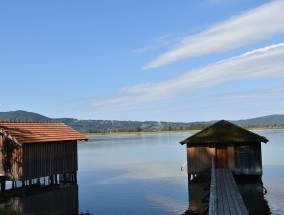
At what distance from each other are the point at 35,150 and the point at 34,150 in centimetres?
14

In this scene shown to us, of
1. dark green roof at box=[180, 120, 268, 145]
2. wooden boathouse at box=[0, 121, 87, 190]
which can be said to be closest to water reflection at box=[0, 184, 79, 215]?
wooden boathouse at box=[0, 121, 87, 190]

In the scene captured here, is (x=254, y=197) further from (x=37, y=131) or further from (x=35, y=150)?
(x=37, y=131)

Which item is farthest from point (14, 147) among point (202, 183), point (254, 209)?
point (254, 209)

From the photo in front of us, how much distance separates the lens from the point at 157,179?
1758 inches

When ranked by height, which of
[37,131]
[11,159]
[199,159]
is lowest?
[199,159]

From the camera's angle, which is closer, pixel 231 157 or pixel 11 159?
pixel 11 159

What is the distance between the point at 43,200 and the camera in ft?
107

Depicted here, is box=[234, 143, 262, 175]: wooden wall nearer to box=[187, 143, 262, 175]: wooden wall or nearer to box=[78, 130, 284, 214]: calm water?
box=[187, 143, 262, 175]: wooden wall

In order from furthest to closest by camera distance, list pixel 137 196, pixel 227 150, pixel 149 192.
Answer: pixel 227 150 < pixel 149 192 < pixel 137 196

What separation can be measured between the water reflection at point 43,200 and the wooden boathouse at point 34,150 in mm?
1403

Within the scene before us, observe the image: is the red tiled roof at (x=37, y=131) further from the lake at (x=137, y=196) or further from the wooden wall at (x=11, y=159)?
the lake at (x=137, y=196)

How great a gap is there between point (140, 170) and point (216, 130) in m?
18.6

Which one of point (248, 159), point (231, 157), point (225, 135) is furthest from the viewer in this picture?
point (225, 135)

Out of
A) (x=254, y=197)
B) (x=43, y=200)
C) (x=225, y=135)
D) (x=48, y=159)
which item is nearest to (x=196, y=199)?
(x=254, y=197)
